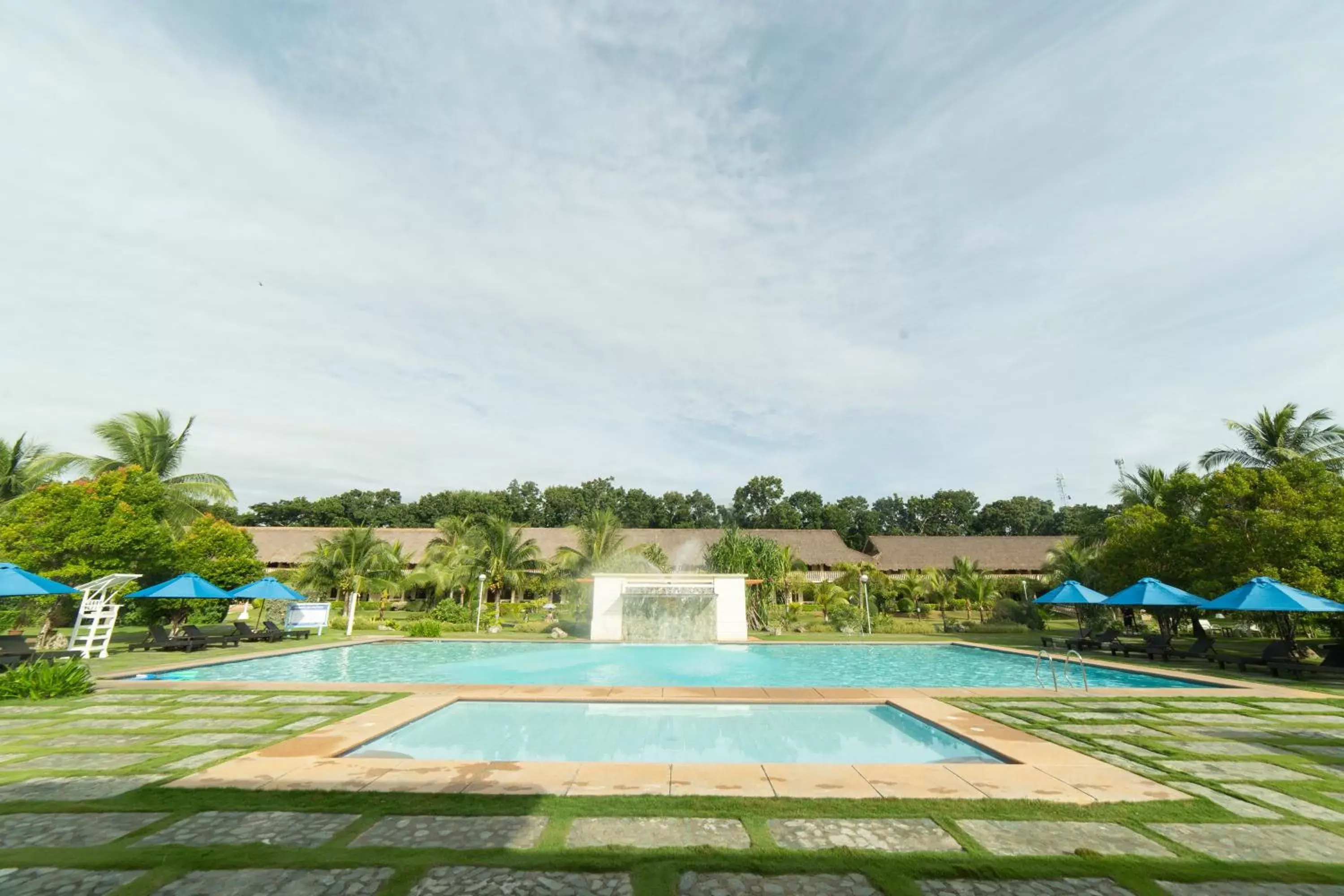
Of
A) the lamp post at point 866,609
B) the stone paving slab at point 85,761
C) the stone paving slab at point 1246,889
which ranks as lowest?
the stone paving slab at point 85,761

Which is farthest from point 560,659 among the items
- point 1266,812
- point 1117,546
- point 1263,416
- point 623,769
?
point 1263,416

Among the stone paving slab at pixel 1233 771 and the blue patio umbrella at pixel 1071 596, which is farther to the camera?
the blue patio umbrella at pixel 1071 596

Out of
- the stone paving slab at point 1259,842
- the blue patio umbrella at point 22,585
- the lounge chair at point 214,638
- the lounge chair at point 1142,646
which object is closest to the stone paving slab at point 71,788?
the stone paving slab at point 1259,842

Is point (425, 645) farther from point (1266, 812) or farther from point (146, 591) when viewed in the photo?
Answer: point (1266, 812)

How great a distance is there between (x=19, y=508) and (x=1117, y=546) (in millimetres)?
36580

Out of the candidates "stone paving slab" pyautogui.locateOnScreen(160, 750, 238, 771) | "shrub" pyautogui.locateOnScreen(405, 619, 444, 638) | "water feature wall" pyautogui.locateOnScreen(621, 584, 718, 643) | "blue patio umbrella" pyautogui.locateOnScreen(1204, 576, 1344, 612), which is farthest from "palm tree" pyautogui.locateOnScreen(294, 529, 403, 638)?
"blue patio umbrella" pyautogui.locateOnScreen(1204, 576, 1344, 612)

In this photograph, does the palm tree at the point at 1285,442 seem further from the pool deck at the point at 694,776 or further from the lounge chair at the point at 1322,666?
the pool deck at the point at 694,776

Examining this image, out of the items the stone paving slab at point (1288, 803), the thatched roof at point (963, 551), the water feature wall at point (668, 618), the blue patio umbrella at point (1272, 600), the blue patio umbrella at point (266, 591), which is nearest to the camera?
the stone paving slab at point (1288, 803)

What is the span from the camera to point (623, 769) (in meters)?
6.03

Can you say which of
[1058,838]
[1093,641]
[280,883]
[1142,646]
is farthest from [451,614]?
[1142,646]

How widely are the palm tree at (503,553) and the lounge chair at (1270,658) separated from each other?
1015 inches

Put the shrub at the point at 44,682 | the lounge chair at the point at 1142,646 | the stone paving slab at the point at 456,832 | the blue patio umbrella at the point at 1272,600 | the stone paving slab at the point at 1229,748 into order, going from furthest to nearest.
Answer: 1. the lounge chair at the point at 1142,646
2. the blue patio umbrella at the point at 1272,600
3. the shrub at the point at 44,682
4. the stone paving slab at the point at 1229,748
5. the stone paving slab at the point at 456,832

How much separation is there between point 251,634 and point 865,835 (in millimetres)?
22267

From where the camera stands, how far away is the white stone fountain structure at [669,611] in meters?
22.1
